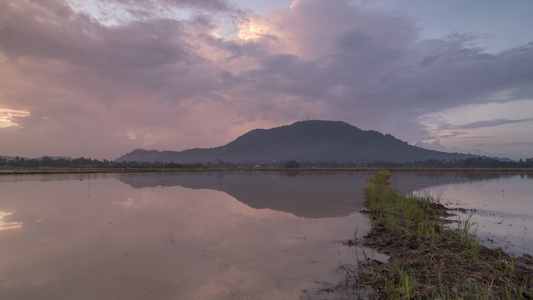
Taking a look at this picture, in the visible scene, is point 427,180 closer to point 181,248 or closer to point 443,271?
point 443,271

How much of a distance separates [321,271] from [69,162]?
9991 cm

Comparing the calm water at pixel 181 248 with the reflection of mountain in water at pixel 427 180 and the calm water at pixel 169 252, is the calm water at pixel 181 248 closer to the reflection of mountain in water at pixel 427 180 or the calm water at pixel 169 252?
the calm water at pixel 169 252

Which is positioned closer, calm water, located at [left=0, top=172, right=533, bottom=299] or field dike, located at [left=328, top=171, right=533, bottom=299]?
field dike, located at [left=328, top=171, right=533, bottom=299]

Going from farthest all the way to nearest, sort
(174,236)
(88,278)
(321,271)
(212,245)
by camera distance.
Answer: (174,236) → (212,245) → (321,271) → (88,278)

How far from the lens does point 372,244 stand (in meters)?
8.85

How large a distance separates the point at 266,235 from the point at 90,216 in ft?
28.2

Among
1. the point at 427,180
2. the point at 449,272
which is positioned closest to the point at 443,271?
the point at 449,272

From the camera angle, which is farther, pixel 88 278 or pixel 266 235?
pixel 266 235

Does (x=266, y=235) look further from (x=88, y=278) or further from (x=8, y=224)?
(x=8, y=224)

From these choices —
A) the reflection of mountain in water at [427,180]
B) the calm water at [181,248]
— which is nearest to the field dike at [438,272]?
the calm water at [181,248]

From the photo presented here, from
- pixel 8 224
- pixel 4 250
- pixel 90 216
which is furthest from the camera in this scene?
pixel 90 216

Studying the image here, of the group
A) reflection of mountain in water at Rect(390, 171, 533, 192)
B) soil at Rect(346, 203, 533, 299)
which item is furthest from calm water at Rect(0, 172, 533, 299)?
reflection of mountain in water at Rect(390, 171, 533, 192)

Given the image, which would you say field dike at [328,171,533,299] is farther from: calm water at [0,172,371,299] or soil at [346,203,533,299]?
calm water at [0,172,371,299]

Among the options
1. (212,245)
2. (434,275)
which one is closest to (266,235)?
(212,245)
